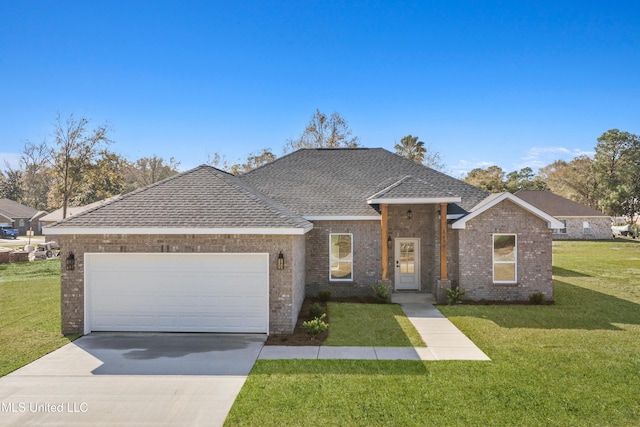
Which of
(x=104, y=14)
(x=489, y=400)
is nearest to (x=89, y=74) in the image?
(x=104, y=14)

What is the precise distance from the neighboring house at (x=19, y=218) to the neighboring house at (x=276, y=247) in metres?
54.0

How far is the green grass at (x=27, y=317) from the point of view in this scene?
7922 mm

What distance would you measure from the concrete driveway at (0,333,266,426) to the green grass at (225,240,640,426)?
57 centimetres

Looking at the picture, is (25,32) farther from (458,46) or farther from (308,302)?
(458,46)

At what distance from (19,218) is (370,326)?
63372 millimetres

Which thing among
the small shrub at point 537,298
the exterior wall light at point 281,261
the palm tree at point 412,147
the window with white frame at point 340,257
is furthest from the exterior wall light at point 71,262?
the palm tree at point 412,147

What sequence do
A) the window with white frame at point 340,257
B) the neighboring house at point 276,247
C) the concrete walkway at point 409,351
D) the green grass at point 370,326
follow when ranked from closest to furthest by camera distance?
the concrete walkway at point 409,351 → the green grass at point 370,326 → the neighboring house at point 276,247 → the window with white frame at point 340,257

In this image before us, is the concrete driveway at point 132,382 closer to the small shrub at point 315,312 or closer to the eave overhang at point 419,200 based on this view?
the small shrub at point 315,312

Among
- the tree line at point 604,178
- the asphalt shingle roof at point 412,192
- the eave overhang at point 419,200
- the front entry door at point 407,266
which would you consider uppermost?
the tree line at point 604,178

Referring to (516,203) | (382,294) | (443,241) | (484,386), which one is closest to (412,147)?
(516,203)

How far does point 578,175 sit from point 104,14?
6529 cm

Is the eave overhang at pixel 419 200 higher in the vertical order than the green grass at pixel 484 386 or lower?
higher

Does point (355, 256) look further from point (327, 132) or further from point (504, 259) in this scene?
point (327, 132)

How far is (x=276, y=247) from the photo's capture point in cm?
914
